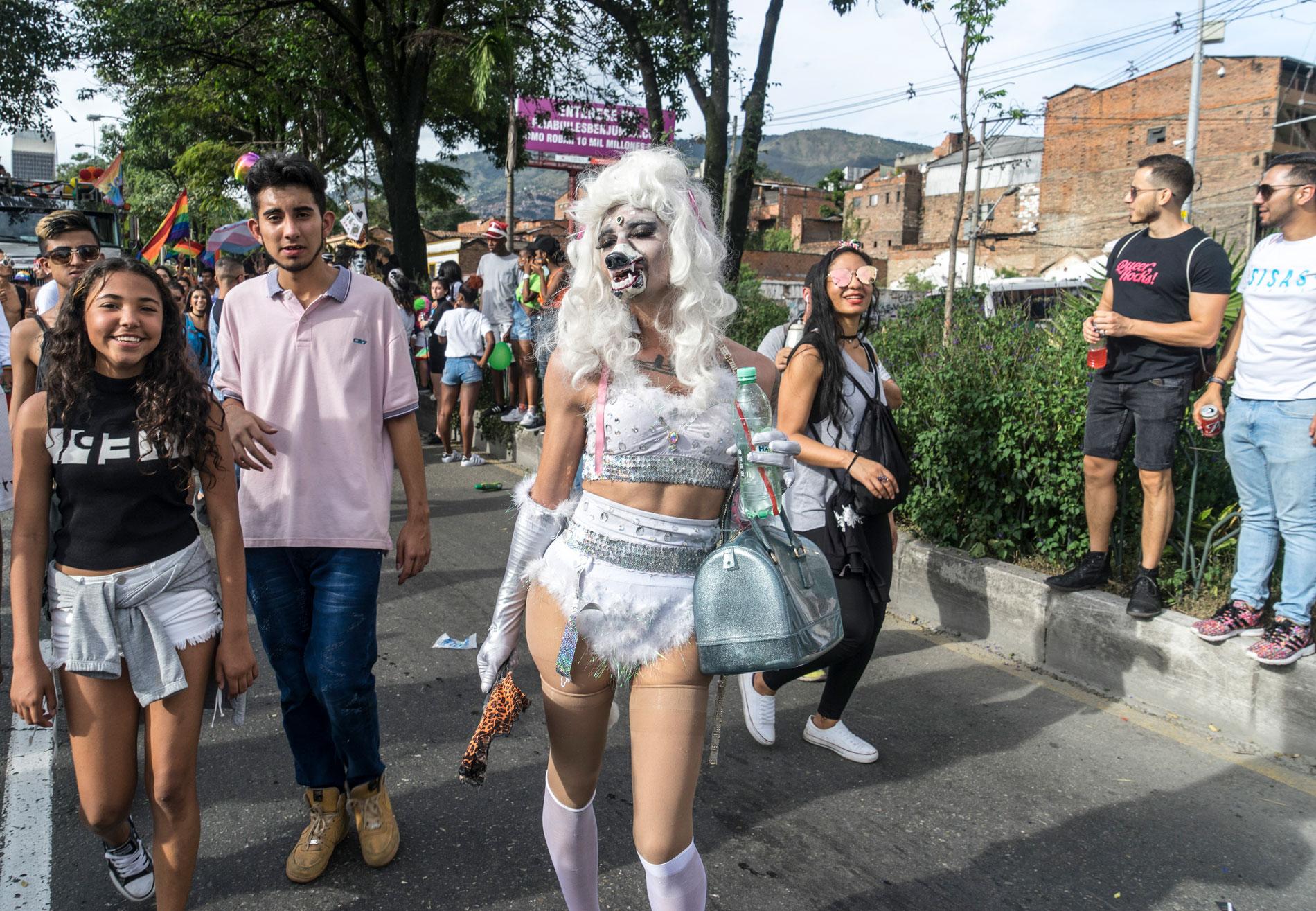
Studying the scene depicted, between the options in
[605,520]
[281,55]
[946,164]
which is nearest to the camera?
[605,520]

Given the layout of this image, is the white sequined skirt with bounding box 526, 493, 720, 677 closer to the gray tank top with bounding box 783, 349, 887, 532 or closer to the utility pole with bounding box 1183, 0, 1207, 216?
the gray tank top with bounding box 783, 349, 887, 532

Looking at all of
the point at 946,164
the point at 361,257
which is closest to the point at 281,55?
the point at 361,257

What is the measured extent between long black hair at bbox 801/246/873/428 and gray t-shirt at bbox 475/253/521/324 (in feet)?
23.6

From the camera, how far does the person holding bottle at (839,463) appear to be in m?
3.72

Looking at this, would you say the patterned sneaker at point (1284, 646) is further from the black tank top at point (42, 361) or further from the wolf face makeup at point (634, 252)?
the black tank top at point (42, 361)

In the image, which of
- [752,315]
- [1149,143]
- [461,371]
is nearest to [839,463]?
[461,371]

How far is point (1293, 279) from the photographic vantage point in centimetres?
411

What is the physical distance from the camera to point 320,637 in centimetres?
296

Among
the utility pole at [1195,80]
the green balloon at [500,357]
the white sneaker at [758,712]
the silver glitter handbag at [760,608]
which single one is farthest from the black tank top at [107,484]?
the utility pole at [1195,80]

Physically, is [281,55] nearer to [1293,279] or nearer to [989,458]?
[989,458]

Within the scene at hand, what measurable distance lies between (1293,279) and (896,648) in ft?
8.01

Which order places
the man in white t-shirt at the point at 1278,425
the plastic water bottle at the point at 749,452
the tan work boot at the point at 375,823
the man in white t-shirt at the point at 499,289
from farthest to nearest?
the man in white t-shirt at the point at 499,289 < the man in white t-shirt at the point at 1278,425 < the tan work boot at the point at 375,823 < the plastic water bottle at the point at 749,452

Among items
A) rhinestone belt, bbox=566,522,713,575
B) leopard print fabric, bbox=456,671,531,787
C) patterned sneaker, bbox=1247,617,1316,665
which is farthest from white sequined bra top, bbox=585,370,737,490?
patterned sneaker, bbox=1247,617,1316,665

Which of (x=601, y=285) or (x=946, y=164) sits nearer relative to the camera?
(x=601, y=285)
